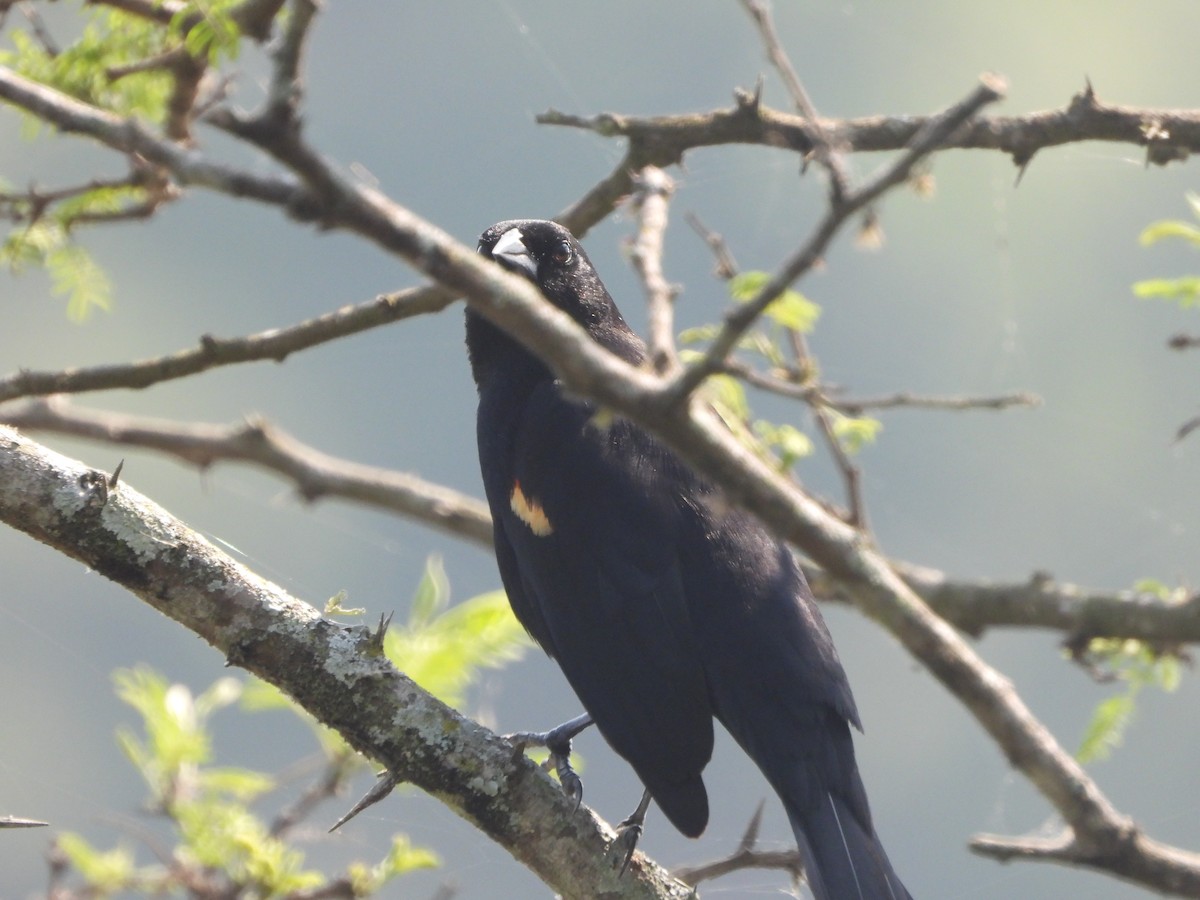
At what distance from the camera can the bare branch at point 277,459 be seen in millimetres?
4238

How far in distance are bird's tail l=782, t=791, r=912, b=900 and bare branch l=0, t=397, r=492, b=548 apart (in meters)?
1.89

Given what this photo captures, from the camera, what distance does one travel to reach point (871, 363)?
13258mm

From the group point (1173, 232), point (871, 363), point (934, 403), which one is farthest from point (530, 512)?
point (871, 363)

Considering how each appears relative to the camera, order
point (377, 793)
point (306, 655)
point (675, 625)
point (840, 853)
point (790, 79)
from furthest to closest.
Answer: point (675, 625)
point (840, 853)
point (377, 793)
point (306, 655)
point (790, 79)

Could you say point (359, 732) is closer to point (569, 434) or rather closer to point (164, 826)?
point (569, 434)

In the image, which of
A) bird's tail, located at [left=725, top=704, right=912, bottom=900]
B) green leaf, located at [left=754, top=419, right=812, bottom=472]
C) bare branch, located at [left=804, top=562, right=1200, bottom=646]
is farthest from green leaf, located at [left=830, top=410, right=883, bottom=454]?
bird's tail, located at [left=725, top=704, right=912, bottom=900]

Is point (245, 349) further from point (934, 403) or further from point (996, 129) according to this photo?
point (996, 129)

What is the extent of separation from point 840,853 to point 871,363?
11215 mm

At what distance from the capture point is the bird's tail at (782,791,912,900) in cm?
236

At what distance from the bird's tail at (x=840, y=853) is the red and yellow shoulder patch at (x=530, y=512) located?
0.76m

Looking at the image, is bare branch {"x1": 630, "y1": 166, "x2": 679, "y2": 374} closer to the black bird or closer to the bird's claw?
the black bird

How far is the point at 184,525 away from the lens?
6.81ft

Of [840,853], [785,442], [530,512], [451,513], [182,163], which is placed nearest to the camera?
[182,163]

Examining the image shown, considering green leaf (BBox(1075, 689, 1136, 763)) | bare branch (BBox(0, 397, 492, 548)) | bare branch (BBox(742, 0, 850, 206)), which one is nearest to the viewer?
bare branch (BBox(742, 0, 850, 206))
